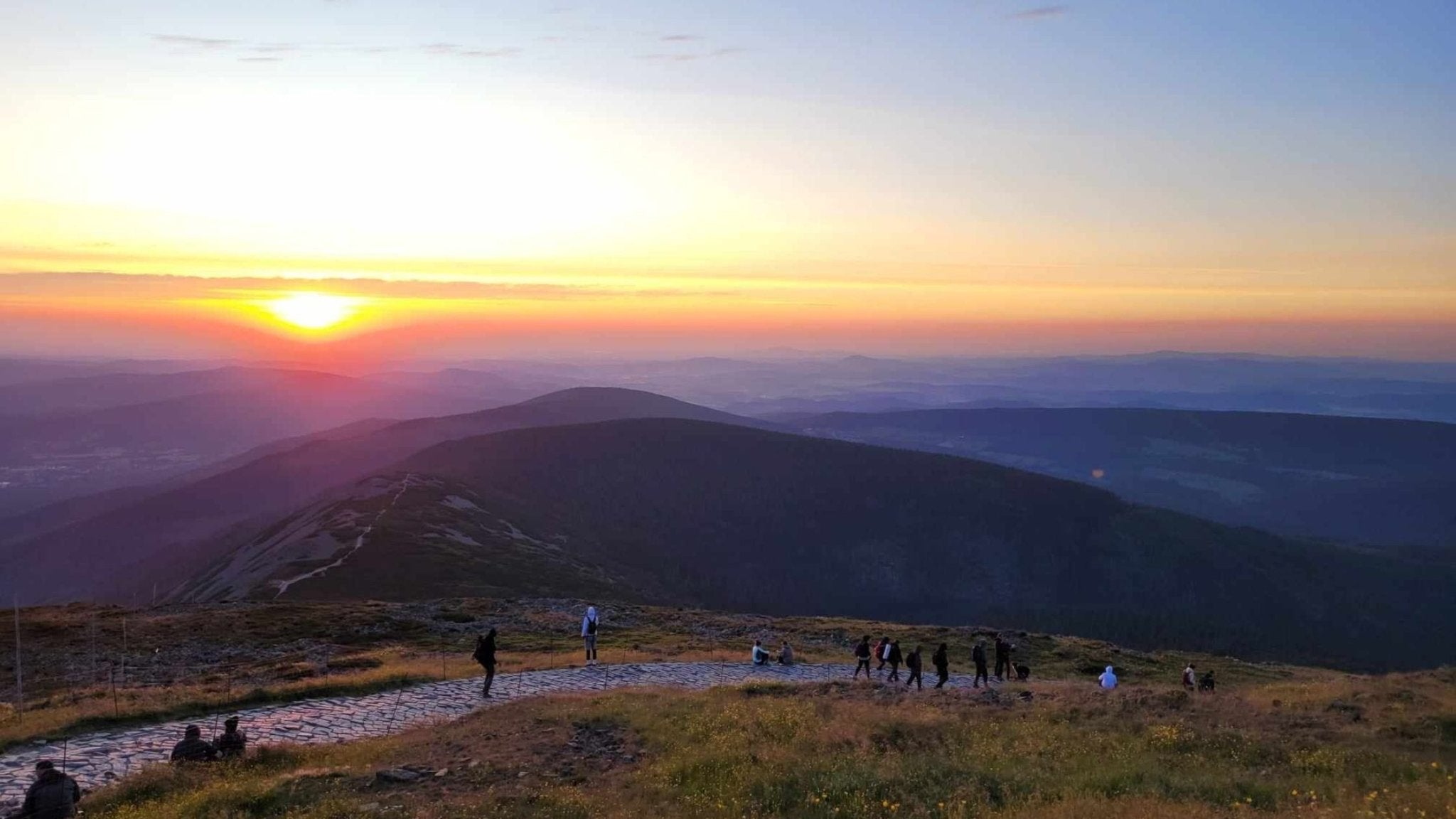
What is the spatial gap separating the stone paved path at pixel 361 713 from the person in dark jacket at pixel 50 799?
163cm

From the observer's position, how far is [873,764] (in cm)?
1608

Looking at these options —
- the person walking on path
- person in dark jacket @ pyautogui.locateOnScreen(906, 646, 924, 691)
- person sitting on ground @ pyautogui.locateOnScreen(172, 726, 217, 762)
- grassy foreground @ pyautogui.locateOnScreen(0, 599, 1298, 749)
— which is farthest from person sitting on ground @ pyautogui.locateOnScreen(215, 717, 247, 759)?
person in dark jacket @ pyautogui.locateOnScreen(906, 646, 924, 691)

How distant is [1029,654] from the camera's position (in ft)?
149

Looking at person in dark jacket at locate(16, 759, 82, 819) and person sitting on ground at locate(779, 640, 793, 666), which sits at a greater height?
person in dark jacket at locate(16, 759, 82, 819)

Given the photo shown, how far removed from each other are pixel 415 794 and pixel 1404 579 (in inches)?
7527

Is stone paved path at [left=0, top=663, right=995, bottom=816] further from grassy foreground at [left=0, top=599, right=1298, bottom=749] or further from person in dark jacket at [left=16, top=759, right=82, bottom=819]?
person in dark jacket at [left=16, top=759, right=82, bottom=819]

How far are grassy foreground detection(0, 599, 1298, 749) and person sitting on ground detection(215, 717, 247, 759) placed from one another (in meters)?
5.91

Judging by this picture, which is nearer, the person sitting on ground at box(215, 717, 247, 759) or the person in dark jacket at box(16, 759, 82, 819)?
the person in dark jacket at box(16, 759, 82, 819)

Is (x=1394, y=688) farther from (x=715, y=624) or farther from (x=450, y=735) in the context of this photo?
(x=715, y=624)

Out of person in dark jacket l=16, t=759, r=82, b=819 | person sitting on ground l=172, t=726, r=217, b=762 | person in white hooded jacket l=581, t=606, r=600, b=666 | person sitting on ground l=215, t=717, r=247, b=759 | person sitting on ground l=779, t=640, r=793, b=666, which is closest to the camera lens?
person in dark jacket l=16, t=759, r=82, b=819

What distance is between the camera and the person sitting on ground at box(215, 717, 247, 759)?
18833mm

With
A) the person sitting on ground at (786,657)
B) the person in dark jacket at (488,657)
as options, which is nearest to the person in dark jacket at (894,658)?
the person sitting on ground at (786,657)

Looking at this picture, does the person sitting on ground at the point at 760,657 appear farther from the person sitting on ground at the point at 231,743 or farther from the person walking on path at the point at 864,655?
the person sitting on ground at the point at 231,743

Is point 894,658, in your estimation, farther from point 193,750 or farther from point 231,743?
point 193,750
